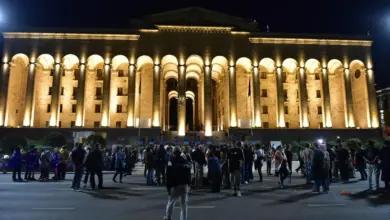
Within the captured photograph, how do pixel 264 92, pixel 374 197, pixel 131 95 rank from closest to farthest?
pixel 374 197
pixel 131 95
pixel 264 92

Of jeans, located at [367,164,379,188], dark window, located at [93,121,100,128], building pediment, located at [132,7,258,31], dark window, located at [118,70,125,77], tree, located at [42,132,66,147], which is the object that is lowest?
jeans, located at [367,164,379,188]

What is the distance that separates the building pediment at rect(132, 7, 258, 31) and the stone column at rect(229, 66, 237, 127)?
7426mm

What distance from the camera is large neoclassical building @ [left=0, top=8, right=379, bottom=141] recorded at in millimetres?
42688

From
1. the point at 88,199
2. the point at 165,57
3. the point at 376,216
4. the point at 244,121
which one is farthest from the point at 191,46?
the point at 376,216

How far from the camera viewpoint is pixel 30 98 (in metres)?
41.9

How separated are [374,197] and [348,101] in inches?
1557

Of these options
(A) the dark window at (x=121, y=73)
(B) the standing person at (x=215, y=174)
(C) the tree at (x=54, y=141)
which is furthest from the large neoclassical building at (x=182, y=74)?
(B) the standing person at (x=215, y=174)

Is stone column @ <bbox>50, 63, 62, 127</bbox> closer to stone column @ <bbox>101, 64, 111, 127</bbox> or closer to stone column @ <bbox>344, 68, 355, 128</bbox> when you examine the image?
stone column @ <bbox>101, 64, 111, 127</bbox>

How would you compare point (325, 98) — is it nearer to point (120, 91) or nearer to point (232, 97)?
point (232, 97)

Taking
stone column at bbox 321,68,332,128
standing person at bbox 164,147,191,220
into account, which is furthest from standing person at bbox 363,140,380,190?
stone column at bbox 321,68,332,128

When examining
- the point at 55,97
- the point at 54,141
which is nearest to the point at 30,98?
the point at 55,97

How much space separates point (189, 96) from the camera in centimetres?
5759

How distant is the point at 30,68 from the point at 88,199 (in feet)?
129

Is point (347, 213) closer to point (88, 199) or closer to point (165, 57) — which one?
point (88, 199)
